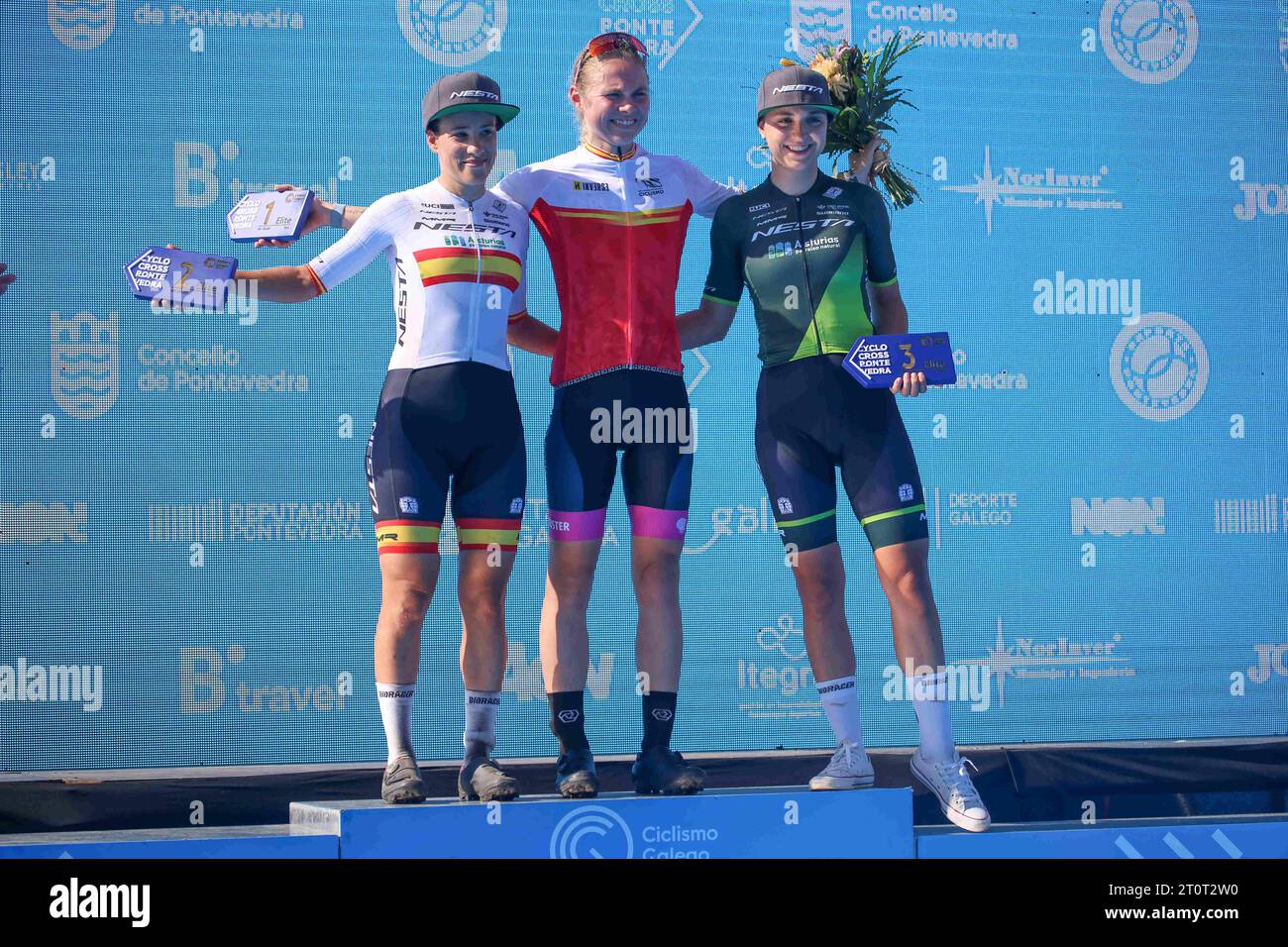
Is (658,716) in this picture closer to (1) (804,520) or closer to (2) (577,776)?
(2) (577,776)

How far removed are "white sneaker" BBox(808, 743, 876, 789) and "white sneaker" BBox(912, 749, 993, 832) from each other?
15cm

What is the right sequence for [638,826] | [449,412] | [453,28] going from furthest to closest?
1. [453,28]
2. [449,412]
3. [638,826]

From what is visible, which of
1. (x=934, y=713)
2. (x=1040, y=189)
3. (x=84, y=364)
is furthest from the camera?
(x=1040, y=189)

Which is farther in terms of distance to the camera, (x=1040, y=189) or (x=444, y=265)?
(x=1040, y=189)

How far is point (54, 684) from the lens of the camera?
15.4ft

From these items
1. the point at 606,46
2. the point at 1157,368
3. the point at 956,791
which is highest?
the point at 606,46

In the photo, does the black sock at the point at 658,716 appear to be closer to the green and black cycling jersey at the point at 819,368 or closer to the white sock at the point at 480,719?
the white sock at the point at 480,719

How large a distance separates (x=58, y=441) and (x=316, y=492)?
3.06 ft

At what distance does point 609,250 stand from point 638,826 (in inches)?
59.8

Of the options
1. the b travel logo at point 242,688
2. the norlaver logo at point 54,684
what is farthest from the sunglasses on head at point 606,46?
the norlaver logo at point 54,684

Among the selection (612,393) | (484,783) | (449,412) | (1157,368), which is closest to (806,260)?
(612,393)

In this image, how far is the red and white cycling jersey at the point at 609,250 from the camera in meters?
3.55

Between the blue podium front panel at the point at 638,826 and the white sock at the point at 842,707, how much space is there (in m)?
0.20
